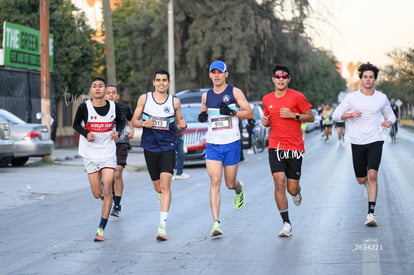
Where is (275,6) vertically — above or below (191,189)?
above

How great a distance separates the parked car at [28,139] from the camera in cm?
2062

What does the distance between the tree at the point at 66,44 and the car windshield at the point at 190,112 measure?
14654mm

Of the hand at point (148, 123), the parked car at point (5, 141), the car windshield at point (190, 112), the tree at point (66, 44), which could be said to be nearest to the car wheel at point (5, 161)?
the parked car at point (5, 141)

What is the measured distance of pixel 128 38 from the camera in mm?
52406

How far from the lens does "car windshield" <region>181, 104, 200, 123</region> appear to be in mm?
23281

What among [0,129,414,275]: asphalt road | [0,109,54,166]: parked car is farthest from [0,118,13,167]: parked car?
[0,129,414,275]: asphalt road

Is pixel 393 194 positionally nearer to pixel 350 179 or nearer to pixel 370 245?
pixel 350 179

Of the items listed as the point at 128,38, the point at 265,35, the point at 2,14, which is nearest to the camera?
the point at 2,14

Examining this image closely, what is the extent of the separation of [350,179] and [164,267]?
10.5 meters

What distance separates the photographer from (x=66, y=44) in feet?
125

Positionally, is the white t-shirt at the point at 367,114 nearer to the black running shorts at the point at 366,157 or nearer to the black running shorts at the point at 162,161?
the black running shorts at the point at 366,157

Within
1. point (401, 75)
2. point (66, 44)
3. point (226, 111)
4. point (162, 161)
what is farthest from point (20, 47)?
point (401, 75)

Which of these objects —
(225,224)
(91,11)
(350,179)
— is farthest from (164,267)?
(91,11)

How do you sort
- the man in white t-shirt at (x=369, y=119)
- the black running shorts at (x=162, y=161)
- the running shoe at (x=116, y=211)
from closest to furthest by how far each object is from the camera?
1. the black running shorts at (x=162, y=161)
2. the man in white t-shirt at (x=369, y=119)
3. the running shoe at (x=116, y=211)
